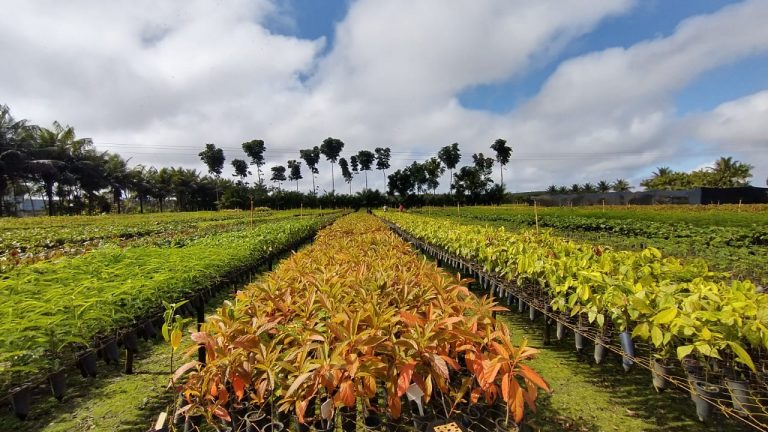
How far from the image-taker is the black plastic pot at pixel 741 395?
6.93 feet

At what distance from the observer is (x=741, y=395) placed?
83.6 inches

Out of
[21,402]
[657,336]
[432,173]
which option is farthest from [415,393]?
[432,173]

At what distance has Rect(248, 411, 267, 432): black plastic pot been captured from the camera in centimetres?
158

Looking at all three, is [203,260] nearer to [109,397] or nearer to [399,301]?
[109,397]

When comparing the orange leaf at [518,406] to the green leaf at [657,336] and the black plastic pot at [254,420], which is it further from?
the green leaf at [657,336]

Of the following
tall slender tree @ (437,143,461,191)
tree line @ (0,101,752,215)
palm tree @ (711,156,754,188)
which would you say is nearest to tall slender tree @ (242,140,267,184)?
tree line @ (0,101,752,215)

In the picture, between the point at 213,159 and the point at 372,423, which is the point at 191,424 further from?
the point at 213,159

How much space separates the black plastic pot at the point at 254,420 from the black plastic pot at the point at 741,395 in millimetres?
2438

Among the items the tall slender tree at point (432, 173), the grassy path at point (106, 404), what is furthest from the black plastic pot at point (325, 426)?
the tall slender tree at point (432, 173)

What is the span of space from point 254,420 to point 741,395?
8.21 ft

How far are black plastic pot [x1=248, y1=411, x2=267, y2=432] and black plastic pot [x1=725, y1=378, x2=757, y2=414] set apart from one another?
2.44 meters

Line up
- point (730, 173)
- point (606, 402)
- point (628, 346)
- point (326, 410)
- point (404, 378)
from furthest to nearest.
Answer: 1. point (730, 173)
2. point (606, 402)
3. point (628, 346)
4. point (404, 378)
5. point (326, 410)

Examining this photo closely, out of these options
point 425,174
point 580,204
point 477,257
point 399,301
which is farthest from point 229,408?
point 425,174

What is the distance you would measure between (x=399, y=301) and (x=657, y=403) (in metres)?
2.35
